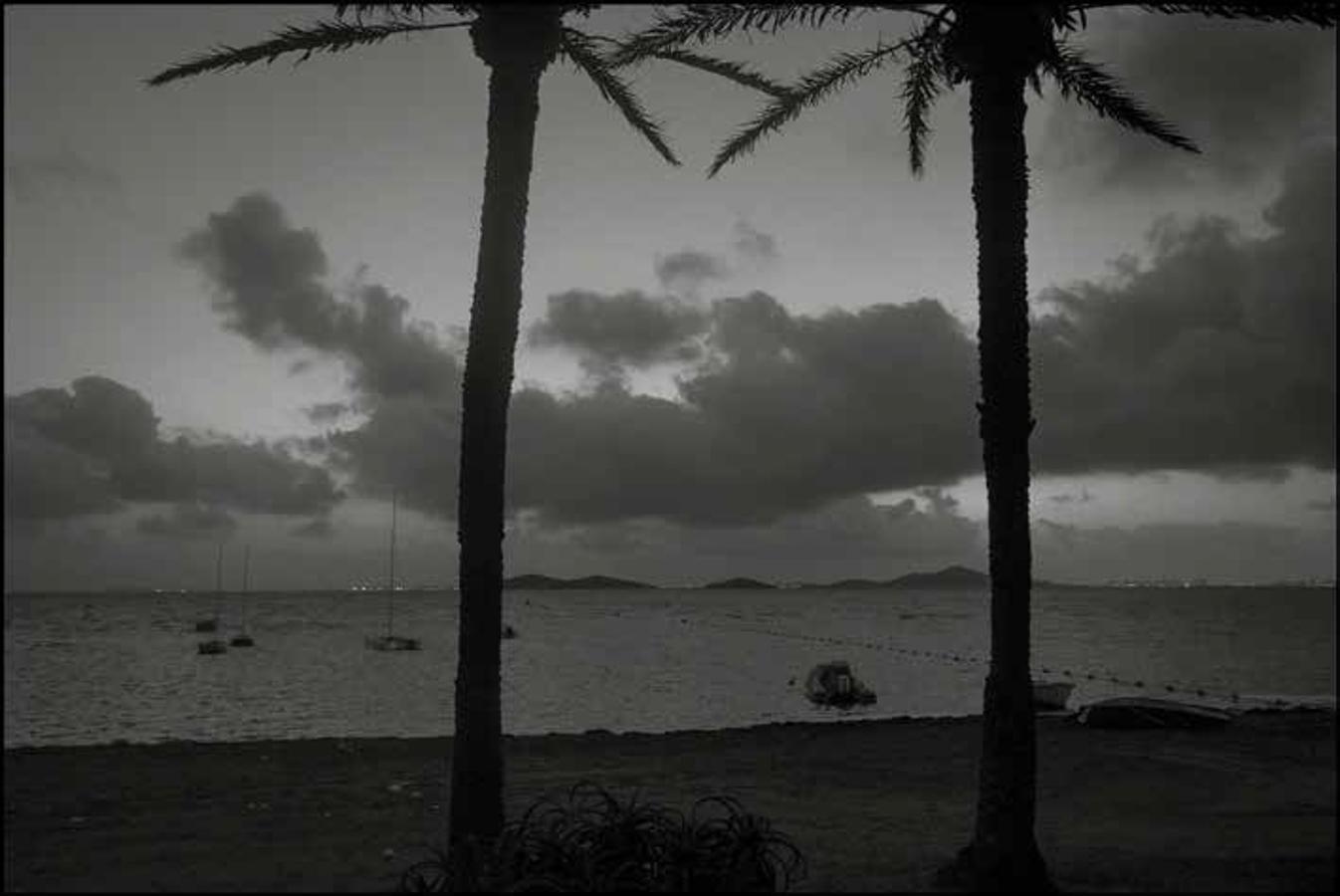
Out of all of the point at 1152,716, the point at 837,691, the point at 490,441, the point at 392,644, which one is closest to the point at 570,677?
the point at 837,691

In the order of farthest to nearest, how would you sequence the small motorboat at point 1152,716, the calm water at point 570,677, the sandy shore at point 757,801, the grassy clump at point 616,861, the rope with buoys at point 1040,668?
the rope with buoys at point 1040,668 < the calm water at point 570,677 < the small motorboat at point 1152,716 < the sandy shore at point 757,801 < the grassy clump at point 616,861

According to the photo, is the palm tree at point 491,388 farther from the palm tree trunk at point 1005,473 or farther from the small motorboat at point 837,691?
the small motorboat at point 837,691

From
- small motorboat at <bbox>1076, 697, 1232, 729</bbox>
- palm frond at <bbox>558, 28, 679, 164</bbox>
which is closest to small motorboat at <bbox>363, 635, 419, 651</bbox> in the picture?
small motorboat at <bbox>1076, 697, 1232, 729</bbox>

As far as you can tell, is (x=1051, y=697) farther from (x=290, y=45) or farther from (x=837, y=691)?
(x=290, y=45)

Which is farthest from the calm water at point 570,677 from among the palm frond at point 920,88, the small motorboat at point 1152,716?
the palm frond at point 920,88

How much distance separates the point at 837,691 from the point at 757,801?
107 feet

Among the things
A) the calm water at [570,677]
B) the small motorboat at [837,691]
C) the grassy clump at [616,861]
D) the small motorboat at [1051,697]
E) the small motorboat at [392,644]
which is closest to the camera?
the grassy clump at [616,861]

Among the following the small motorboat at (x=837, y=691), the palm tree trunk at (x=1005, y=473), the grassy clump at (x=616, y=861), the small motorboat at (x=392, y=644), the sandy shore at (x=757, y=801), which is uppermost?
the palm tree trunk at (x=1005, y=473)

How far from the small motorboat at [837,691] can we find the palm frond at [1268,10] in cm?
3920

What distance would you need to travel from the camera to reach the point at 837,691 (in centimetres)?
4653

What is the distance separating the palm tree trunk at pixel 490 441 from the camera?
9.05m

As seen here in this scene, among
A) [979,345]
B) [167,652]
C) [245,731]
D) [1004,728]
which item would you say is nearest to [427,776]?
[1004,728]

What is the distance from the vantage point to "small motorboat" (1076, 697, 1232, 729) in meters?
23.5

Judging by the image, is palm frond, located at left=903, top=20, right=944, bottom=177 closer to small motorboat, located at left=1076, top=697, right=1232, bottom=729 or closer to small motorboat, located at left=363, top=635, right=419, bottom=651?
small motorboat, located at left=1076, top=697, right=1232, bottom=729
